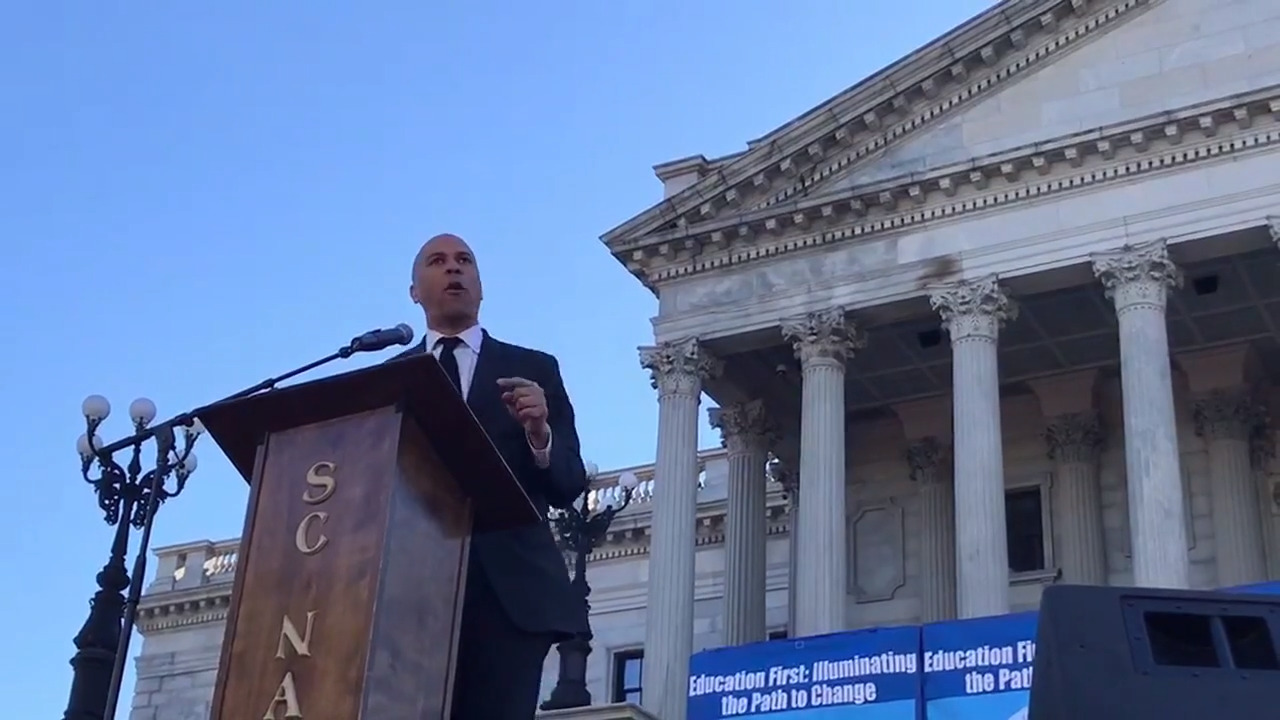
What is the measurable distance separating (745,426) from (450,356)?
84.2ft

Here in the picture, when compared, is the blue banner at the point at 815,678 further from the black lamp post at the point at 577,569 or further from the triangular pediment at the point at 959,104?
the triangular pediment at the point at 959,104

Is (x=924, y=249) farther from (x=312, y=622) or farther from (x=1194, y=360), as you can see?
(x=312, y=622)

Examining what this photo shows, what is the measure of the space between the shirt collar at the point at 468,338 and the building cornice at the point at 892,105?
906 inches

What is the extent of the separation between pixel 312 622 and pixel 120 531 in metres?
14.7

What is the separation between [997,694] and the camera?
20.3 m

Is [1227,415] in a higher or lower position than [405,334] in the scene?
higher

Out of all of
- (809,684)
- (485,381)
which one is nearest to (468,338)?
(485,381)

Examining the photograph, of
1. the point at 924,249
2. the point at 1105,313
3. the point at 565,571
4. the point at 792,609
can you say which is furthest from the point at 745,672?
the point at 565,571

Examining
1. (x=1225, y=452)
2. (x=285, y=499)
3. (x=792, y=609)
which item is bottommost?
(x=285, y=499)

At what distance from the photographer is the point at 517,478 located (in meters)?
4.59

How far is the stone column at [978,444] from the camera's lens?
79.5 feet

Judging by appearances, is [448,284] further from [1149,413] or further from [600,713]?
[1149,413]

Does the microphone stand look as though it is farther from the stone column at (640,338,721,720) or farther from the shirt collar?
the stone column at (640,338,721,720)

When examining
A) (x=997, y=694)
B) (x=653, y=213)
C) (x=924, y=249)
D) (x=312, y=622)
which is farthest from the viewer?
(x=653, y=213)
